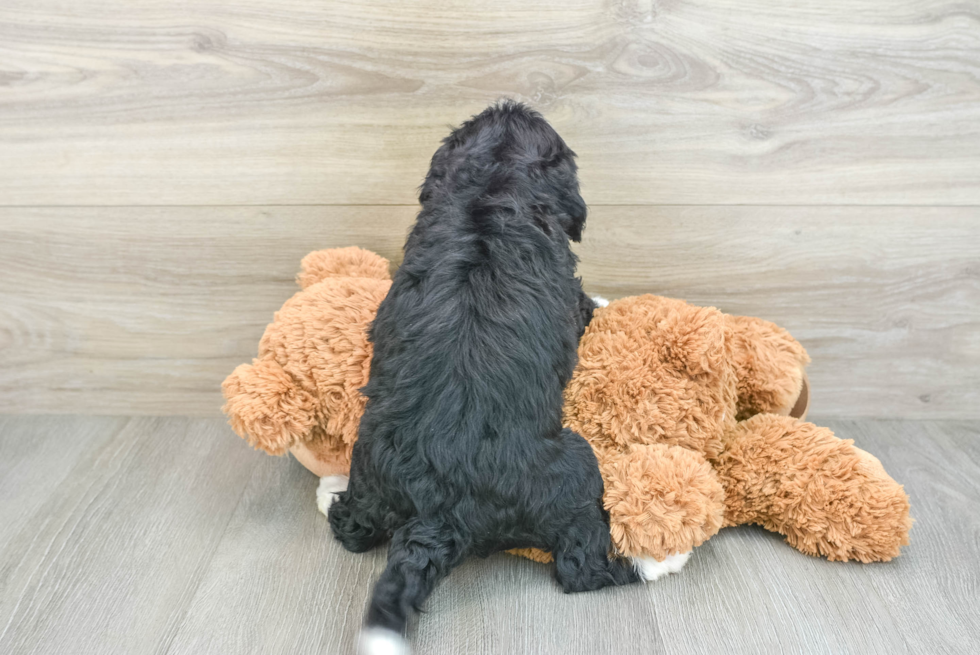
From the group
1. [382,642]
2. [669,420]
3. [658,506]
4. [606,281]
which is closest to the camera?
[382,642]

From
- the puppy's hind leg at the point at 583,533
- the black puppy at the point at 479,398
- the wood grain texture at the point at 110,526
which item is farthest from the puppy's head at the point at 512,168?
the wood grain texture at the point at 110,526

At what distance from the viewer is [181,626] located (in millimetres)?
874

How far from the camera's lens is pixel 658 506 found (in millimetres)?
854

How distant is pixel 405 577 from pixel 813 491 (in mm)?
574

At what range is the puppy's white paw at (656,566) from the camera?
90 cm

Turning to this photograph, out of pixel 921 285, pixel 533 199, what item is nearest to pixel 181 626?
pixel 533 199

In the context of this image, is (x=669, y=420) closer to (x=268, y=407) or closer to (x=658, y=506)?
(x=658, y=506)

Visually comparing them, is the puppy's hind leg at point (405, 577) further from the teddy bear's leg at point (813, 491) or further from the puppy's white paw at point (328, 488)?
the teddy bear's leg at point (813, 491)

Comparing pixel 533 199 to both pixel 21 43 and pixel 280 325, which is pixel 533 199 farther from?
pixel 21 43

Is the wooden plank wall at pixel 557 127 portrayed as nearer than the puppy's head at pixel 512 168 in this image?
No

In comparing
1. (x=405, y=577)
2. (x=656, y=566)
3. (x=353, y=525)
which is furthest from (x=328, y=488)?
(x=656, y=566)

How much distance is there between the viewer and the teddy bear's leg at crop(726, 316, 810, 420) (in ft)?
3.44

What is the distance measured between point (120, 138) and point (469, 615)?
1.02 m

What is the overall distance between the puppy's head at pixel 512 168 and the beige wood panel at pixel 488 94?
24 cm
